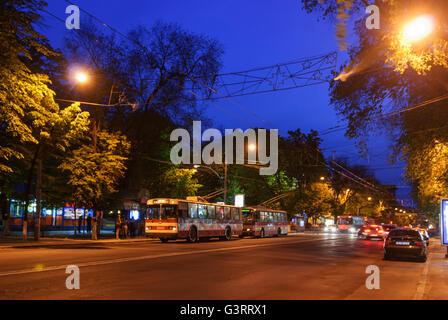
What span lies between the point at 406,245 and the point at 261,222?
2463 centimetres

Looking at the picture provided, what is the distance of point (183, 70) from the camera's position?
37406mm

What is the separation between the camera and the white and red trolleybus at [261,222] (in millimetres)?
42531

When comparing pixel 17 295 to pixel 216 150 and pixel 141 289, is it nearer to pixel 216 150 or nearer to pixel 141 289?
pixel 141 289

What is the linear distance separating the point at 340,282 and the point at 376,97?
37.3ft

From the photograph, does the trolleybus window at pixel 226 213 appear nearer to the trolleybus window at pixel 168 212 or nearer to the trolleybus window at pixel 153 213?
the trolleybus window at pixel 168 212

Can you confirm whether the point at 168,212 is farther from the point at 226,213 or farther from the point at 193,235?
the point at 226,213

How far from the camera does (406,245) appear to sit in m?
19.9

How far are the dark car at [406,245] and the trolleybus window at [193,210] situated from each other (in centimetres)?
1494

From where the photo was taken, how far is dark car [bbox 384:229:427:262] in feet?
64.3

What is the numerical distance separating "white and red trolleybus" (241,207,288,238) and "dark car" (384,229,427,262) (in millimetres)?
22393

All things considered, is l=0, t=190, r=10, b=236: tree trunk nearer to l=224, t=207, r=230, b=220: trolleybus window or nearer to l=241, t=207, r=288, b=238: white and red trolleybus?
l=224, t=207, r=230, b=220: trolleybus window
